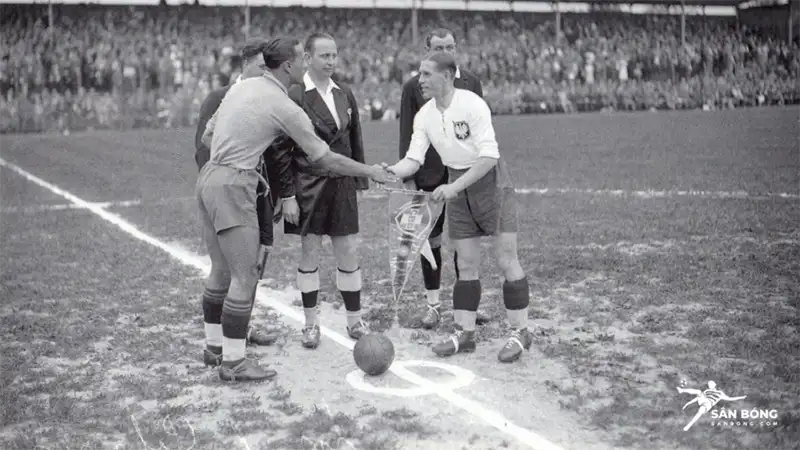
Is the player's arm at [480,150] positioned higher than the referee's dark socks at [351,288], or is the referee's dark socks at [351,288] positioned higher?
the player's arm at [480,150]

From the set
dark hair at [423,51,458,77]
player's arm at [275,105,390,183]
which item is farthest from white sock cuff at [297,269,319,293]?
dark hair at [423,51,458,77]

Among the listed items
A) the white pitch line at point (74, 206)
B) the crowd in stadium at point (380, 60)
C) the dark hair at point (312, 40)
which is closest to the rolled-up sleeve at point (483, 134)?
the dark hair at point (312, 40)

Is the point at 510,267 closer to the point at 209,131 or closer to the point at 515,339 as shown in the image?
the point at 515,339

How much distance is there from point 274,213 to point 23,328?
2408mm

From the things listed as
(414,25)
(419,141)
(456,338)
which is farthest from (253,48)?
(414,25)

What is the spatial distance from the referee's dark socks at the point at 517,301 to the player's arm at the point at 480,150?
2.55 ft

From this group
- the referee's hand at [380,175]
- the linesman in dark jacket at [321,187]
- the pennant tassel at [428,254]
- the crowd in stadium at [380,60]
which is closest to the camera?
the referee's hand at [380,175]

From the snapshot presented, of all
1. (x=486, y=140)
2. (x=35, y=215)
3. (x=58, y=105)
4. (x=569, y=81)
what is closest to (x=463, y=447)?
(x=486, y=140)

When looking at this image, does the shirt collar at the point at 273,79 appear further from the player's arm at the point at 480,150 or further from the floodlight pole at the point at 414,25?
the floodlight pole at the point at 414,25

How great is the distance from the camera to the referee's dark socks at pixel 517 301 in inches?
252

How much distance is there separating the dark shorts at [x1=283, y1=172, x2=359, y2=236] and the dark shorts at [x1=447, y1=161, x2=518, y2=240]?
823 mm

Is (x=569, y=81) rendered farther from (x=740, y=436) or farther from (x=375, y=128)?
(x=740, y=436)

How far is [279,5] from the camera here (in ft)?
139

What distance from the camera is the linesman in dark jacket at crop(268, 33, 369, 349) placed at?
664 cm
